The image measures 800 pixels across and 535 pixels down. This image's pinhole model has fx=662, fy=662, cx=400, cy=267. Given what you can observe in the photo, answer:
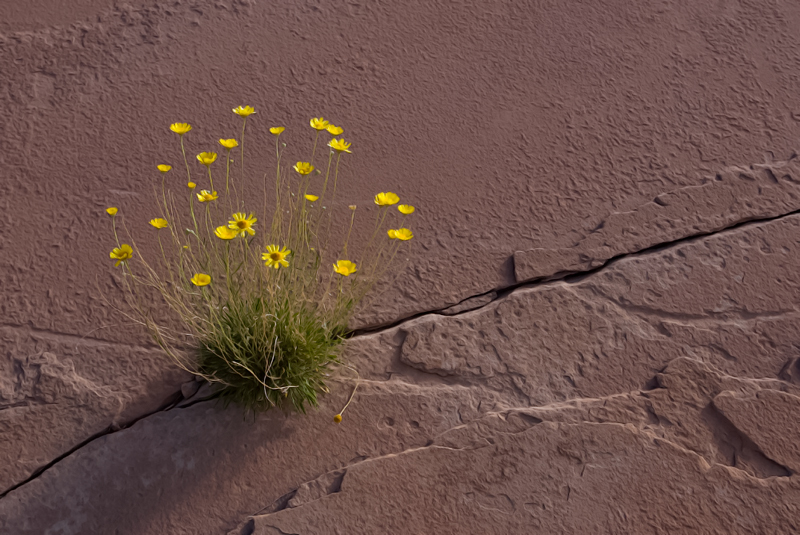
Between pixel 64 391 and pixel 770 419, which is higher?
pixel 770 419

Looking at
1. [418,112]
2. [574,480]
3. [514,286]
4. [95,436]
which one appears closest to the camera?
[574,480]

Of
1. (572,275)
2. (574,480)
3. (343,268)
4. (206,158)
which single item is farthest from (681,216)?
(206,158)

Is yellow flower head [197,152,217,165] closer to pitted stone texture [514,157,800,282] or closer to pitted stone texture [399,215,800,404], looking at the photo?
pitted stone texture [399,215,800,404]

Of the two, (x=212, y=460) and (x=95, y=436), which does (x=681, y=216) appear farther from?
(x=95, y=436)

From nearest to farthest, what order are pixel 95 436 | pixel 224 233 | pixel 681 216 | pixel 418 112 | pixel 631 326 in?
1. pixel 224 233
2. pixel 95 436
3. pixel 631 326
4. pixel 681 216
5. pixel 418 112

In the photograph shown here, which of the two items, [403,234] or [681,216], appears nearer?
[403,234]

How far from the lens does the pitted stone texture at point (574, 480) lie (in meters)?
1.81

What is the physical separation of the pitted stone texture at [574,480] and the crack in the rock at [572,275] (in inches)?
16.9

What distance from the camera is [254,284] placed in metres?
2.00

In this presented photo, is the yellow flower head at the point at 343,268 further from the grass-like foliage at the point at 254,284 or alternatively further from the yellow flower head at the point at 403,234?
the yellow flower head at the point at 403,234

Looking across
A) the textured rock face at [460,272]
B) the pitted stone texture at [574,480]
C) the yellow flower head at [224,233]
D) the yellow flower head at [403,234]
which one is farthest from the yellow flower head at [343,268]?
the pitted stone texture at [574,480]

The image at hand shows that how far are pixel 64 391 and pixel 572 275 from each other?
5.61ft

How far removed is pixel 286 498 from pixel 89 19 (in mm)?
2338

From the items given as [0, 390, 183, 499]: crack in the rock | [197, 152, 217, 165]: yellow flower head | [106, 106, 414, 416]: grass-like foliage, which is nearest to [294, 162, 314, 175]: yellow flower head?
[106, 106, 414, 416]: grass-like foliage
